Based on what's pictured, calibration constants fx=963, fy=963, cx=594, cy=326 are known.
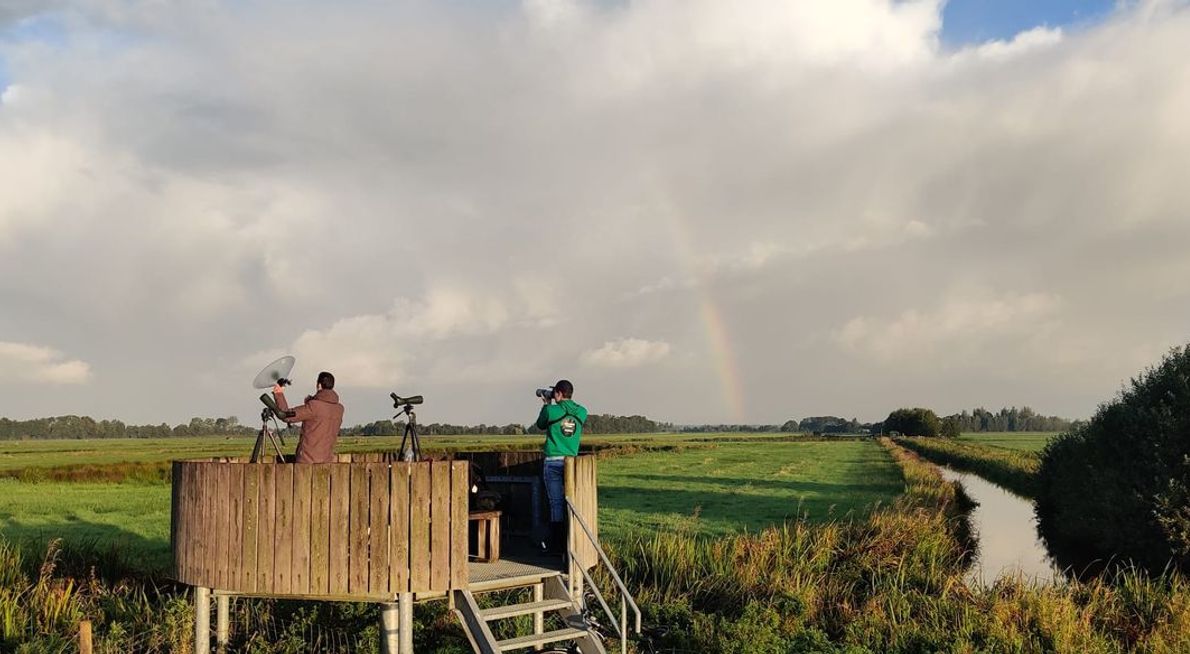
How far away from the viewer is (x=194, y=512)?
12359mm

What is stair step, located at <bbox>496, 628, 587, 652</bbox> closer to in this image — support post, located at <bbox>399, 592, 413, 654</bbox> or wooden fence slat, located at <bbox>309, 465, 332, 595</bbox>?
support post, located at <bbox>399, 592, 413, 654</bbox>

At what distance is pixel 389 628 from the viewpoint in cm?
1254

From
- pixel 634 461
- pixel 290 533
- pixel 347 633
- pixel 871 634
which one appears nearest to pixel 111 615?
pixel 347 633

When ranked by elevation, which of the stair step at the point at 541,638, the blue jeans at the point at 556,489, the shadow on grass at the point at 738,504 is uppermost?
the blue jeans at the point at 556,489

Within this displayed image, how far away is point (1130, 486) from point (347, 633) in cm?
2273

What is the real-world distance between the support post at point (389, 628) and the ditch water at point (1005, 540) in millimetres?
12183

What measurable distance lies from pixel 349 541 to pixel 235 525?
158 centimetres

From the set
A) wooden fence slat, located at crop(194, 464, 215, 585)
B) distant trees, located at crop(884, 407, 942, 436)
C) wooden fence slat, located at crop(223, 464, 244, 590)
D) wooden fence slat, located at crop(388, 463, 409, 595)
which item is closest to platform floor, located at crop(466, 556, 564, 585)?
wooden fence slat, located at crop(388, 463, 409, 595)

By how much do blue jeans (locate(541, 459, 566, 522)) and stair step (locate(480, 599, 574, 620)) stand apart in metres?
1.29

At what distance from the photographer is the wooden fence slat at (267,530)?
1170 cm

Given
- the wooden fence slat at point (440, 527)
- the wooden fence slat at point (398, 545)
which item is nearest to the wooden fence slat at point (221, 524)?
the wooden fence slat at point (398, 545)

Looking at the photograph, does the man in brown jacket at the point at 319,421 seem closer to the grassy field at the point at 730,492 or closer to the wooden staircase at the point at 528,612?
the wooden staircase at the point at 528,612

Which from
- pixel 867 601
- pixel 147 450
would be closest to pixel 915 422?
pixel 147 450

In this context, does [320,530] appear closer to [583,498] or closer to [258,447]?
Answer: [258,447]
